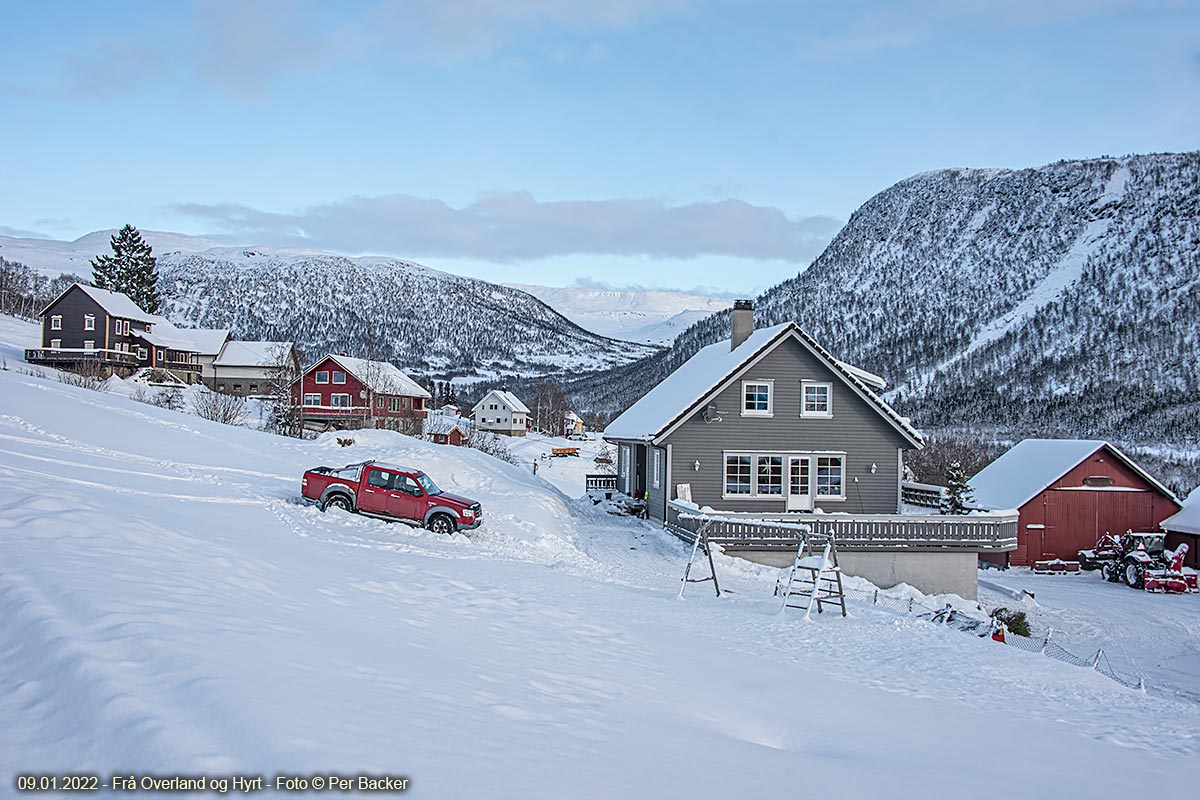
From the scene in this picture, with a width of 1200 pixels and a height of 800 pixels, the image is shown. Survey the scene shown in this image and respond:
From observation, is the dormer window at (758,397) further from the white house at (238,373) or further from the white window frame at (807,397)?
the white house at (238,373)

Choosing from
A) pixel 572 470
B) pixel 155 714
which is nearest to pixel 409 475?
pixel 155 714

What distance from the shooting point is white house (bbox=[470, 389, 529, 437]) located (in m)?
118

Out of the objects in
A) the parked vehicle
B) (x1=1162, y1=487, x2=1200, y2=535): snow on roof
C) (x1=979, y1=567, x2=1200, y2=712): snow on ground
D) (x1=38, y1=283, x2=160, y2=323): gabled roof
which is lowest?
(x1=979, y1=567, x2=1200, y2=712): snow on ground

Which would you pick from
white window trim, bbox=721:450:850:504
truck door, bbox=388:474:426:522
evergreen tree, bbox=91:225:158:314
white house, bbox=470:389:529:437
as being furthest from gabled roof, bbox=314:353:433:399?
truck door, bbox=388:474:426:522

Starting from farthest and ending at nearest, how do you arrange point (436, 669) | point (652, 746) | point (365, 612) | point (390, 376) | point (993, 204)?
point (993, 204) < point (390, 376) < point (365, 612) < point (436, 669) < point (652, 746)

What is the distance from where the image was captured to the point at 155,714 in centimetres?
521

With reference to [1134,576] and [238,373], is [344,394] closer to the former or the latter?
[238,373]

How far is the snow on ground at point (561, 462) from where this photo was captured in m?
59.9

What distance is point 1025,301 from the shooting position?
130750mm

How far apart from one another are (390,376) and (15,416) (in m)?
53.9

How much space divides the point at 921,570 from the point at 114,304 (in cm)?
7190

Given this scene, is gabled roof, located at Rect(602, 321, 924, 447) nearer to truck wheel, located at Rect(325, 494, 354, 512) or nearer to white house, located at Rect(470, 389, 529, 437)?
truck wheel, located at Rect(325, 494, 354, 512)

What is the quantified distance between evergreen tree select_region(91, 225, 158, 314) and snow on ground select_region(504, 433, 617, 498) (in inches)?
1873

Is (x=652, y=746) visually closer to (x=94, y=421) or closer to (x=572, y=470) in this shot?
(x=94, y=421)
